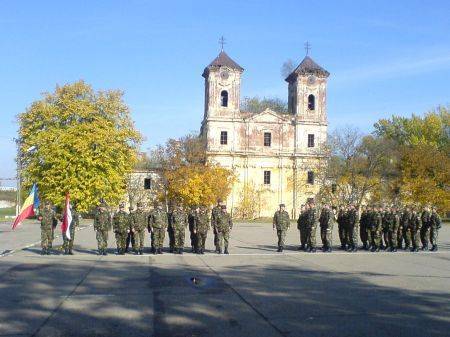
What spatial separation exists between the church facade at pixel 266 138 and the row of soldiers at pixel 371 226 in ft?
165

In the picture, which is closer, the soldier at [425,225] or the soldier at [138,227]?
the soldier at [138,227]

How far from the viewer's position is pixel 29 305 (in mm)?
10352

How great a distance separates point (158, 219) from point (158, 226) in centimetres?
26

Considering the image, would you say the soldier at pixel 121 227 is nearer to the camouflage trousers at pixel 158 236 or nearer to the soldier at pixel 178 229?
the camouflage trousers at pixel 158 236

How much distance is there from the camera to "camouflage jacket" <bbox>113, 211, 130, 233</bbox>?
811 inches

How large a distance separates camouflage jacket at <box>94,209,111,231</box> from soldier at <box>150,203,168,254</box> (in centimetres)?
164

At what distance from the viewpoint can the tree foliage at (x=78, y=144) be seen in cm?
4647

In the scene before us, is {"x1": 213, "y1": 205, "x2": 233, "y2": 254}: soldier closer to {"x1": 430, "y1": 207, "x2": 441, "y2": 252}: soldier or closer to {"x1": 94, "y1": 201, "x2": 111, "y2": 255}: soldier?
{"x1": 94, "y1": 201, "x2": 111, "y2": 255}: soldier

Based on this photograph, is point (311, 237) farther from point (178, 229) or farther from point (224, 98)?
point (224, 98)

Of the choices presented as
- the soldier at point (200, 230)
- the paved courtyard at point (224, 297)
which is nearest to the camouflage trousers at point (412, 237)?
the paved courtyard at point (224, 297)

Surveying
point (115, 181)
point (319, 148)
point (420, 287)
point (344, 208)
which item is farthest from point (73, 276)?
point (319, 148)

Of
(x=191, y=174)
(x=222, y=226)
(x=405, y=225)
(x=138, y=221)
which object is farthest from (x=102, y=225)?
(x=191, y=174)

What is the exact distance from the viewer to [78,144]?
46219 mm

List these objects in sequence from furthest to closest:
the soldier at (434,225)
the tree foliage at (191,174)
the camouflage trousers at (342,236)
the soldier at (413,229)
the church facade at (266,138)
Result: 1. the church facade at (266,138)
2. the tree foliage at (191,174)
3. the camouflage trousers at (342,236)
4. the soldier at (434,225)
5. the soldier at (413,229)
